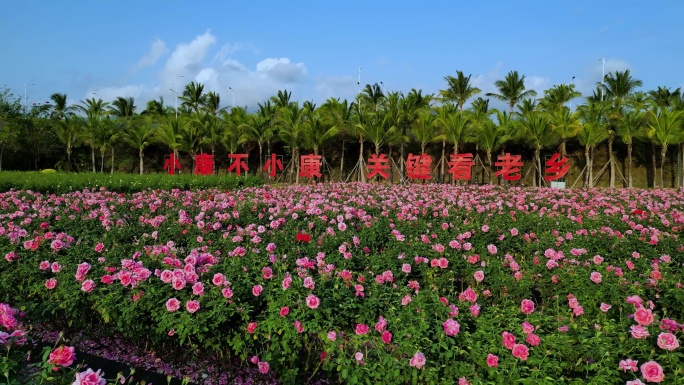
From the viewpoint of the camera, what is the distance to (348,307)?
3373mm

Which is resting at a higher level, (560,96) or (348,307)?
(560,96)

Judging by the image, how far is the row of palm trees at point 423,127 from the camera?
23156mm

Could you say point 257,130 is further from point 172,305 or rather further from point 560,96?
point 172,305

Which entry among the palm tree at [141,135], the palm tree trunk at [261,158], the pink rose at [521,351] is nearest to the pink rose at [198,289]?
the pink rose at [521,351]

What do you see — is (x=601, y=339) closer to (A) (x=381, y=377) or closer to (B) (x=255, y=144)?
(A) (x=381, y=377)

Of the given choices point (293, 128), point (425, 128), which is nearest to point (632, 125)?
point (425, 128)

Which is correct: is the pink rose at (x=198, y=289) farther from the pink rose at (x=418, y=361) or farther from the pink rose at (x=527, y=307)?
the pink rose at (x=527, y=307)

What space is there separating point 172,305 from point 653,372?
2743mm

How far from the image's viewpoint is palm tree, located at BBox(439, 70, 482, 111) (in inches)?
1291

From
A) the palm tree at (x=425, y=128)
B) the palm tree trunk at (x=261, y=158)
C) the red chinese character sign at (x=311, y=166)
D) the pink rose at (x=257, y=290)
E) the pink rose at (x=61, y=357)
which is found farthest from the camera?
the palm tree trunk at (x=261, y=158)

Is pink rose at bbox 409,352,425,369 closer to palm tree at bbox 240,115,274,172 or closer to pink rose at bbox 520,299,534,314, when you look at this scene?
pink rose at bbox 520,299,534,314

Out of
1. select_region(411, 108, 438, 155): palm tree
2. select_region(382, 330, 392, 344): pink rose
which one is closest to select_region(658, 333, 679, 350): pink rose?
select_region(382, 330, 392, 344): pink rose

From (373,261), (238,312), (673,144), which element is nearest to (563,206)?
(373,261)

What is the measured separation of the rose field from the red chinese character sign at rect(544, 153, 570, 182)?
59.2 feet
